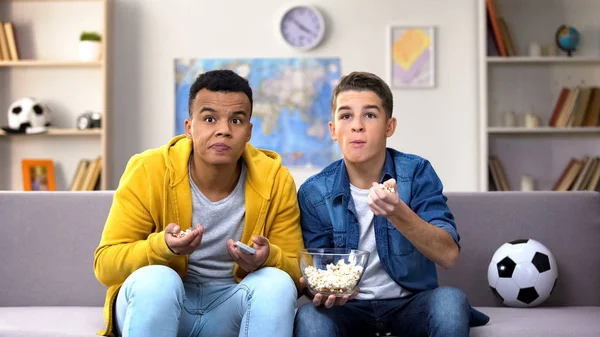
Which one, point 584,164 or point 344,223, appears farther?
point 584,164

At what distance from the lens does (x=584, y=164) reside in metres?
5.06

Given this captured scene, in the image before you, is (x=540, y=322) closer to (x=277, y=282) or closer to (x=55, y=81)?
(x=277, y=282)

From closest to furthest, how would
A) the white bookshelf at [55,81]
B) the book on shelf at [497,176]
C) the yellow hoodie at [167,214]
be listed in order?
the yellow hoodie at [167,214], the book on shelf at [497,176], the white bookshelf at [55,81]

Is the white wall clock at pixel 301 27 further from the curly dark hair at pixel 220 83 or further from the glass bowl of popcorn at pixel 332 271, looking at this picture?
the glass bowl of popcorn at pixel 332 271


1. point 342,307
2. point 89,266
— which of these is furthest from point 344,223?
point 89,266

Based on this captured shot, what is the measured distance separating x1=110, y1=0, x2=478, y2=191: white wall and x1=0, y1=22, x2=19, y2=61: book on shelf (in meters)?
0.63

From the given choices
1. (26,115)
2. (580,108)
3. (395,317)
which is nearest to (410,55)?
(580,108)

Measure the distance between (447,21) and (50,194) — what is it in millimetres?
3417

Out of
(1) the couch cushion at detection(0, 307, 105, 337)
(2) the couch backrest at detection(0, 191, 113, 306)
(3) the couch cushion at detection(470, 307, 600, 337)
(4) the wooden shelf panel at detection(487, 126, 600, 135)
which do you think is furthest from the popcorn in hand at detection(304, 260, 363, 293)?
(4) the wooden shelf panel at detection(487, 126, 600, 135)

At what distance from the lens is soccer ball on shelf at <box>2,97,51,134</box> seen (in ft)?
16.7

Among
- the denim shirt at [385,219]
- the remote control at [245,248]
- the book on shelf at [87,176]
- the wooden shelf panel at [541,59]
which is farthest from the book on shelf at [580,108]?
the remote control at [245,248]

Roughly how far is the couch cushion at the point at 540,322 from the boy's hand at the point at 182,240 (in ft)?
→ 2.45

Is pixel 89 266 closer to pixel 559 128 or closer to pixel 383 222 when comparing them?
pixel 383 222

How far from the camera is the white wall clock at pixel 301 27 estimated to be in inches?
205
